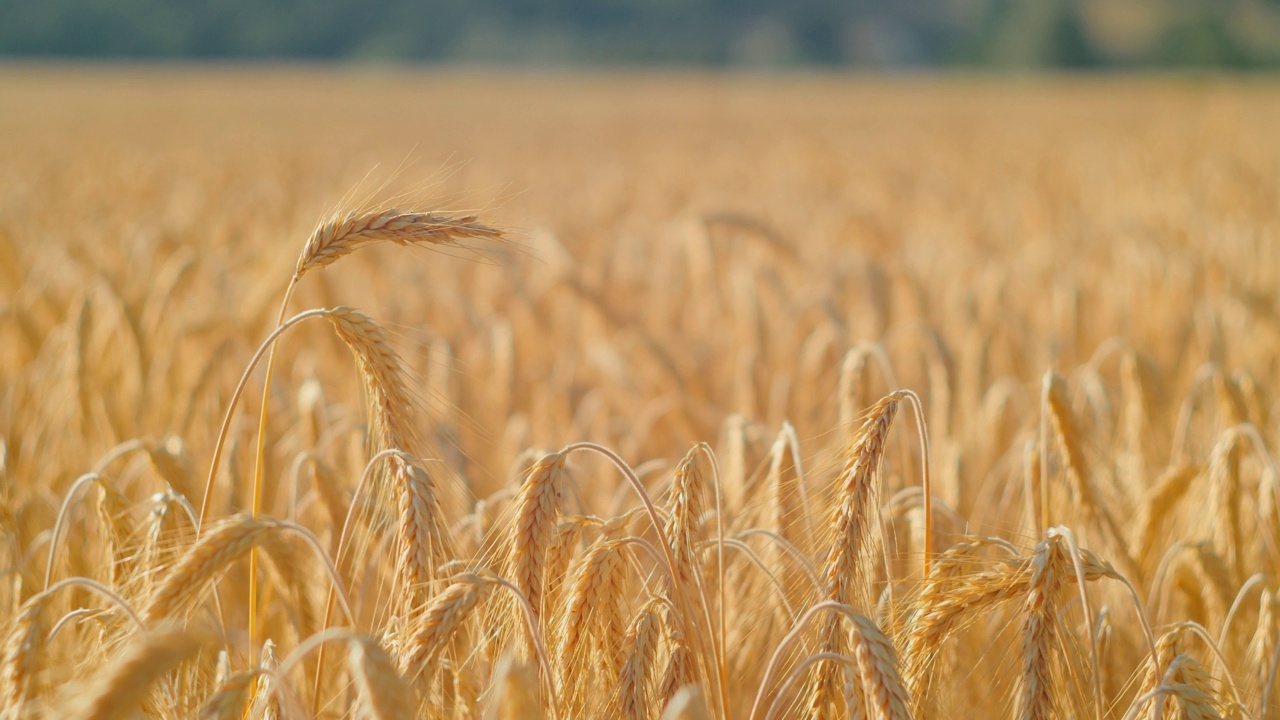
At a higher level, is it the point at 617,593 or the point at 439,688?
the point at 617,593

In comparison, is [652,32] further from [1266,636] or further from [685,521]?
[685,521]

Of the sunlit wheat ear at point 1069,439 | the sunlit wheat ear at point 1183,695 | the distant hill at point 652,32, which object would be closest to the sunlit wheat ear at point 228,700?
the sunlit wheat ear at point 1183,695

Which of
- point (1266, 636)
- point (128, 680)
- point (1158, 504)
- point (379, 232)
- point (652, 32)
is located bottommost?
point (1266, 636)

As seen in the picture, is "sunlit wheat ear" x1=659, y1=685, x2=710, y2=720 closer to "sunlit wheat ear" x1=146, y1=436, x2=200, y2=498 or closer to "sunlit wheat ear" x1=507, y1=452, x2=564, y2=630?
"sunlit wheat ear" x1=507, y1=452, x2=564, y2=630

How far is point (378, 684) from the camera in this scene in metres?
0.78

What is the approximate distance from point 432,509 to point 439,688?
0.24m

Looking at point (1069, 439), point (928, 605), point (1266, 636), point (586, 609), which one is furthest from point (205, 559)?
point (1266, 636)

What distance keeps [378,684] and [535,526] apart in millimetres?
321

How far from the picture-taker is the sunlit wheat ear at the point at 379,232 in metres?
1.15

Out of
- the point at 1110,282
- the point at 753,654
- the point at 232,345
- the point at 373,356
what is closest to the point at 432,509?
the point at 373,356

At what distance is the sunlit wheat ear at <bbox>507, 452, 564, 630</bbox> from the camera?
1066mm

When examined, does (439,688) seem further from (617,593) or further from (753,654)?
(753,654)

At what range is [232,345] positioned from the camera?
2848 millimetres

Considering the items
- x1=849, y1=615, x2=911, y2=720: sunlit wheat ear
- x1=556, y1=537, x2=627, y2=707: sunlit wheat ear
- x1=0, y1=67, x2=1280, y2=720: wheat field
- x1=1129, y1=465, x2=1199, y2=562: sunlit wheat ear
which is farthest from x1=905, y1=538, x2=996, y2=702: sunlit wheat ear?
x1=1129, y1=465, x2=1199, y2=562: sunlit wheat ear
